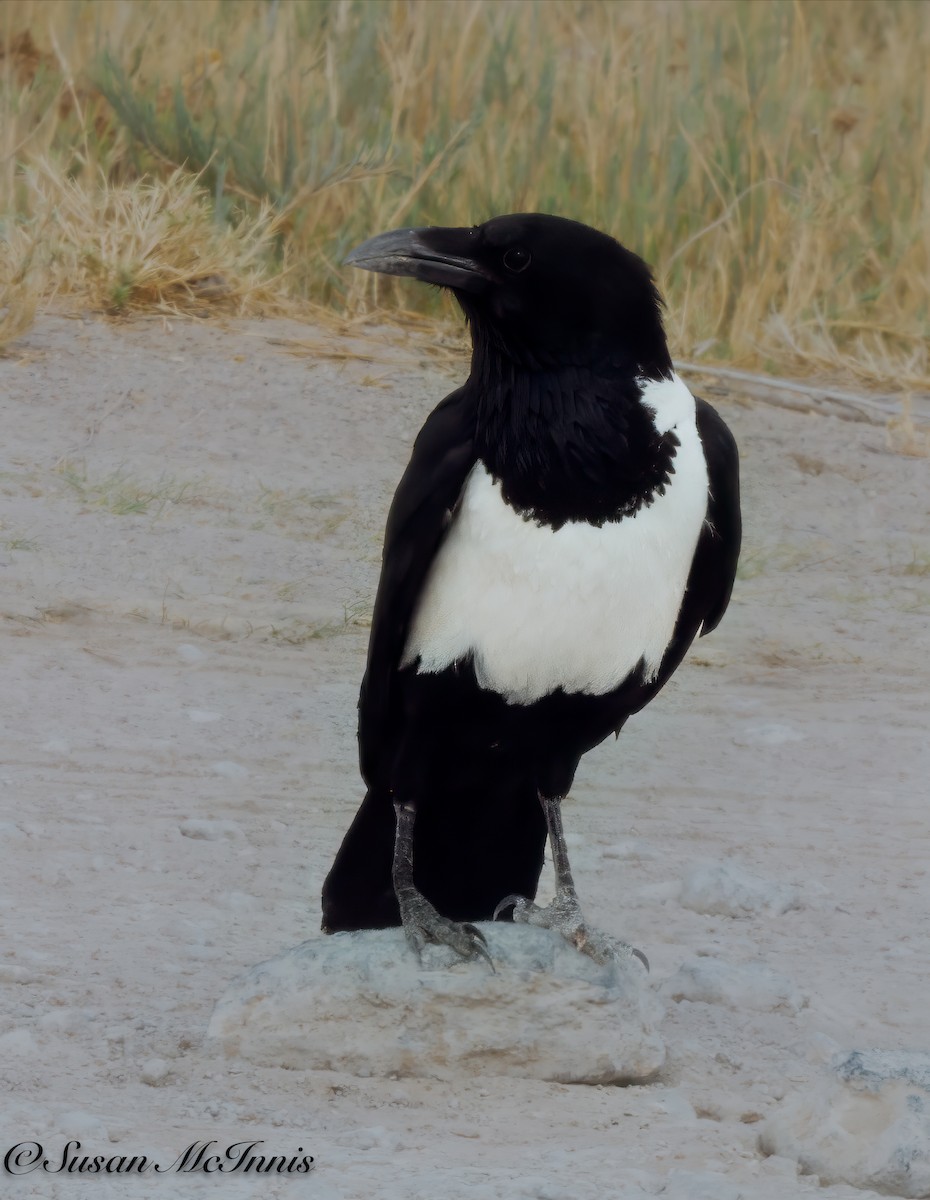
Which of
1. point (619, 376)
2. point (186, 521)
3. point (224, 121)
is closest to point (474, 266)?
point (619, 376)

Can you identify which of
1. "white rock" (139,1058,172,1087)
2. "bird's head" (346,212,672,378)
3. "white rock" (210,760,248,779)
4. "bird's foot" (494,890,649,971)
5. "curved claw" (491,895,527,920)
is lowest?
"white rock" (139,1058,172,1087)

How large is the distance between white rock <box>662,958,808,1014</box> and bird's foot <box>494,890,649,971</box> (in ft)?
0.29

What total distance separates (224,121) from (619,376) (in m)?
5.02

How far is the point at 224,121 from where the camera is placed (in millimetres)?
7914

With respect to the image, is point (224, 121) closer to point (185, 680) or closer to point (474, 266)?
point (185, 680)

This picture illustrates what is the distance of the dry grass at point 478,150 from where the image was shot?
770cm

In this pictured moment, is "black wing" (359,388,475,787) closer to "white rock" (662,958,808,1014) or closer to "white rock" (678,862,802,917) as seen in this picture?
"white rock" (662,958,808,1014)

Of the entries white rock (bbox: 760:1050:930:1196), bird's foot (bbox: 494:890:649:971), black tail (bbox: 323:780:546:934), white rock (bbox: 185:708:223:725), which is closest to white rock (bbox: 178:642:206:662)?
white rock (bbox: 185:708:223:725)

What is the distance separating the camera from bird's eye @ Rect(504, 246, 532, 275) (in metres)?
3.34

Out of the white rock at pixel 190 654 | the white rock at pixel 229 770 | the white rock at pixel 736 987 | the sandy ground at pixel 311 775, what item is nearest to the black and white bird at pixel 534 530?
the white rock at pixel 736 987

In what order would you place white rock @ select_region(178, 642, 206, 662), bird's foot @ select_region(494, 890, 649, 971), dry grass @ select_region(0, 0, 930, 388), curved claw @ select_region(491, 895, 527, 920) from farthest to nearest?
1. dry grass @ select_region(0, 0, 930, 388)
2. white rock @ select_region(178, 642, 206, 662)
3. curved claw @ select_region(491, 895, 527, 920)
4. bird's foot @ select_region(494, 890, 649, 971)

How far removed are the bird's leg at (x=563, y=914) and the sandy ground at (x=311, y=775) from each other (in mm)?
208

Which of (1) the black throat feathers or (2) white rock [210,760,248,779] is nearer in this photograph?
(1) the black throat feathers

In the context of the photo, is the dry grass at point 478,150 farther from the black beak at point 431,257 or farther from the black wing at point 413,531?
the black wing at point 413,531
